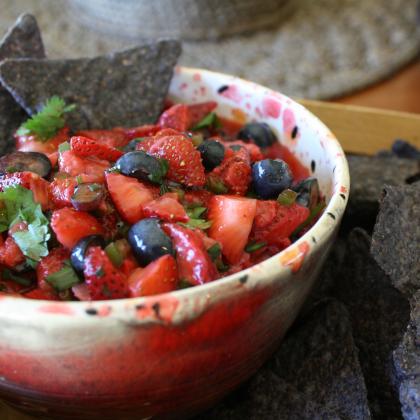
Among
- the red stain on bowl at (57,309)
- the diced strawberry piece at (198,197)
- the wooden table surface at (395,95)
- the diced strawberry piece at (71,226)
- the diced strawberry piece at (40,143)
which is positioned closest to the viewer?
the red stain on bowl at (57,309)

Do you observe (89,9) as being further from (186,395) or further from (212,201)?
(186,395)

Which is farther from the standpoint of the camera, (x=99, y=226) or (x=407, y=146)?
(x=407, y=146)

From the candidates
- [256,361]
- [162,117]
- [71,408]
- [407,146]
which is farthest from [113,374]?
[407,146]

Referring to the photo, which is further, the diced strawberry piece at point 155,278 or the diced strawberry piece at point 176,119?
the diced strawberry piece at point 176,119

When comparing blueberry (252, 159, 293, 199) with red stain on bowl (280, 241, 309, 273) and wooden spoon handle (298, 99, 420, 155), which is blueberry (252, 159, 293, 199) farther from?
wooden spoon handle (298, 99, 420, 155)

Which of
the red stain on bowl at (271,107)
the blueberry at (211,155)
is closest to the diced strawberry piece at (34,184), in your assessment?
the blueberry at (211,155)

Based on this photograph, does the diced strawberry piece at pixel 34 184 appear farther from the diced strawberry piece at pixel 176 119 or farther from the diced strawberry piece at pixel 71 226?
the diced strawberry piece at pixel 176 119
